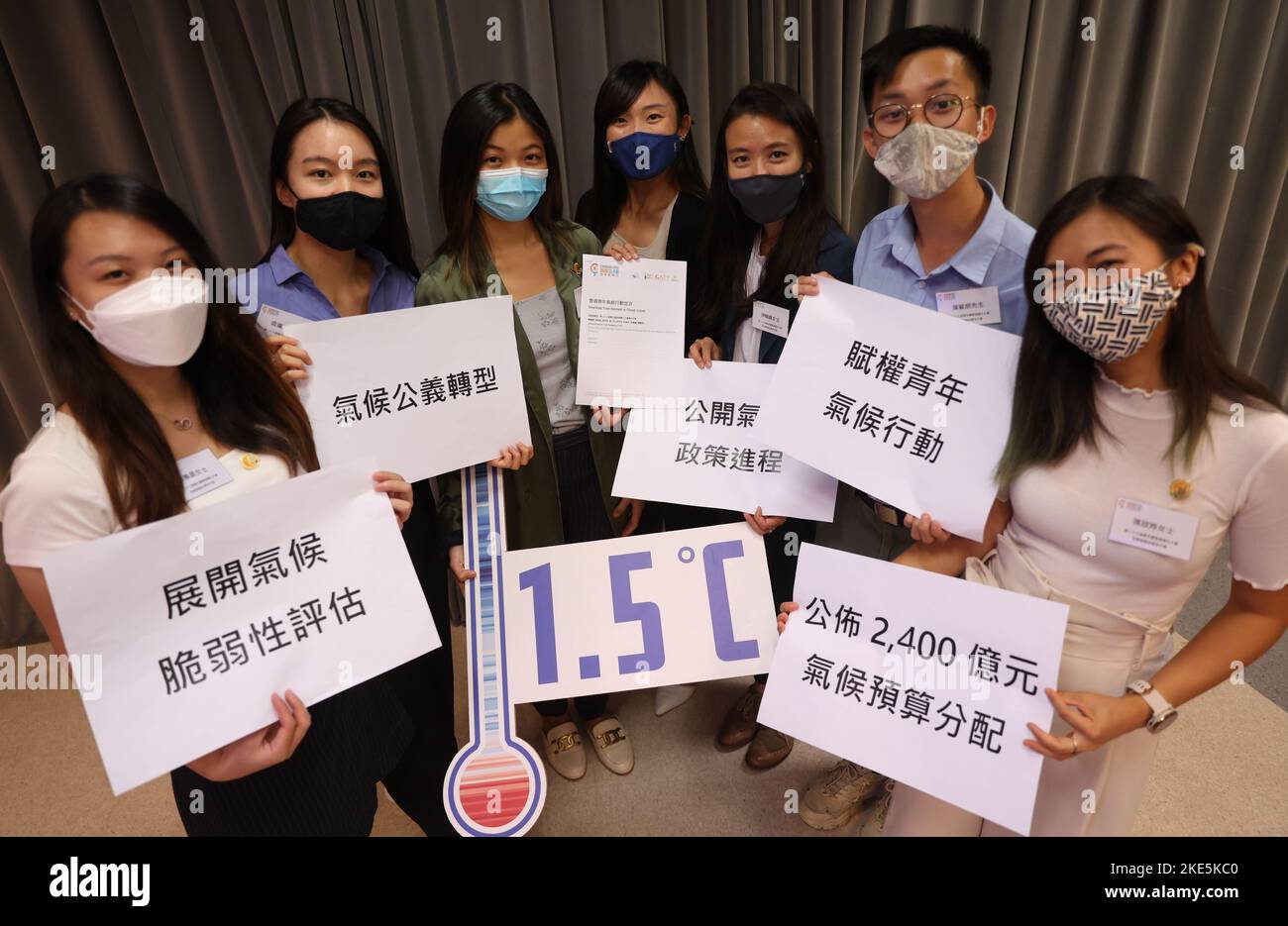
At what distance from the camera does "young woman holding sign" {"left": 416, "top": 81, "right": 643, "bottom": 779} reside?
60.9 inches

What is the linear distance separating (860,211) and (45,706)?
375cm

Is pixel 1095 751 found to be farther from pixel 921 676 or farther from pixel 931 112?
pixel 931 112

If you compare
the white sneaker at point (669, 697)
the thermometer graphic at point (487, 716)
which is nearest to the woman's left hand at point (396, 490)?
the thermometer graphic at point (487, 716)

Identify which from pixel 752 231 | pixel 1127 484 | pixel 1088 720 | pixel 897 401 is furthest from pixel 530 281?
pixel 1088 720

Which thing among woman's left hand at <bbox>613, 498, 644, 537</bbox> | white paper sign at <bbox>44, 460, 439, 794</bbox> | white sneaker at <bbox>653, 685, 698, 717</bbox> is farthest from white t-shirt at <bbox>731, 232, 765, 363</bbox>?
white sneaker at <bbox>653, 685, 698, 717</bbox>

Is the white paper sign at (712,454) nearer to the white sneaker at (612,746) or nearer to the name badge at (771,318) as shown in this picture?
the name badge at (771,318)

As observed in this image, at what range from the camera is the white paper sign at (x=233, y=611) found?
1.00 metres

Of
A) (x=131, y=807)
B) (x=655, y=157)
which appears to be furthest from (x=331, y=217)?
(x=131, y=807)

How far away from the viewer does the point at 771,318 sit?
165 cm

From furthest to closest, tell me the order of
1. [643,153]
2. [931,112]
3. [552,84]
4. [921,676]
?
[552,84] < [643,153] < [931,112] < [921,676]

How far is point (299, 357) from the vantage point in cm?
137

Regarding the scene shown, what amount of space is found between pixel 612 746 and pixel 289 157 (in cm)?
187

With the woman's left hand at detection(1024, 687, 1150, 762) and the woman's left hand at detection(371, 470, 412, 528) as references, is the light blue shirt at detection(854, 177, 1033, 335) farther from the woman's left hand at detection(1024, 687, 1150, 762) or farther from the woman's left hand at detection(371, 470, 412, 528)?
the woman's left hand at detection(371, 470, 412, 528)
